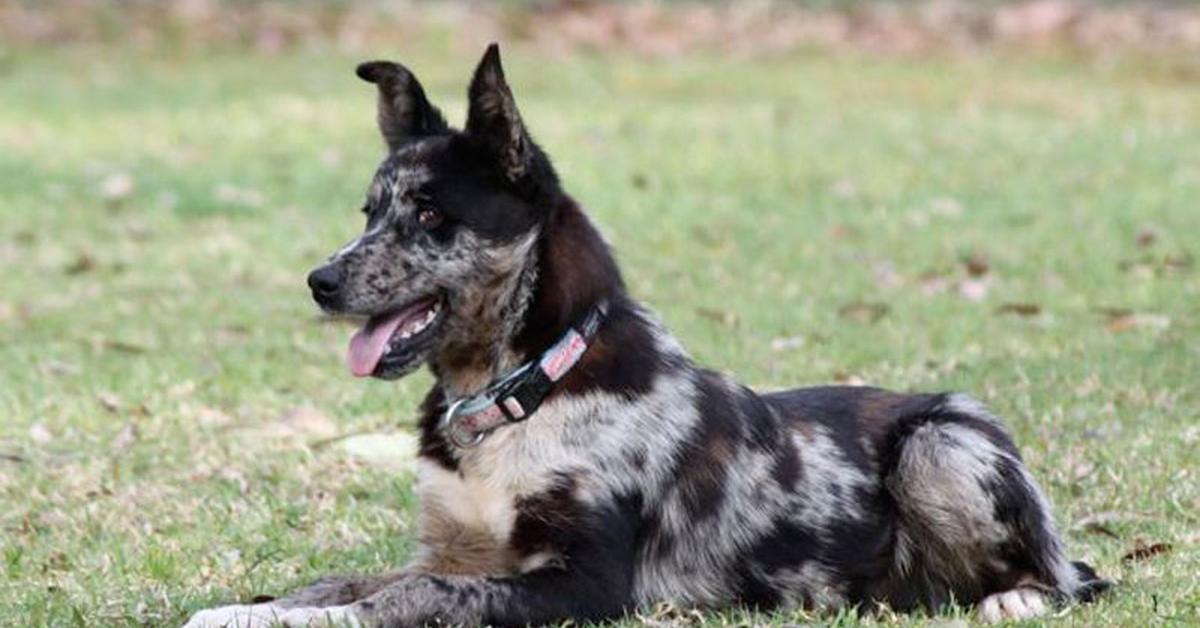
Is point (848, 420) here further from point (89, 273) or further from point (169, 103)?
point (169, 103)

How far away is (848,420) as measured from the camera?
21.9 feet

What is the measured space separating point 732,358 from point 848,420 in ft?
13.0

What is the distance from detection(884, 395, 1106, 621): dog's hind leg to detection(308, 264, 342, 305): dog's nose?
173cm

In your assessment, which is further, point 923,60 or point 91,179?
point 923,60

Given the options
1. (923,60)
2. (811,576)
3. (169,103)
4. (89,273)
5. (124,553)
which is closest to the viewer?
(811,576)

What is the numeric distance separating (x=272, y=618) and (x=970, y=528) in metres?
2.04

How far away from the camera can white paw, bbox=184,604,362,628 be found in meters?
5.75

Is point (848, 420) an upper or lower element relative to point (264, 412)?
upper

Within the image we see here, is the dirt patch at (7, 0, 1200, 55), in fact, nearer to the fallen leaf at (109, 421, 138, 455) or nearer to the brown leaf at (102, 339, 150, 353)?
the brown leaf at (102, 339, 150, 353)

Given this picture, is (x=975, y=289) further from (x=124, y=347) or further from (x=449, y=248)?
(x=449, y=248)

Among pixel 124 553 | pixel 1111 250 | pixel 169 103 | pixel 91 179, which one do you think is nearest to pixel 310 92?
pixel 169 103

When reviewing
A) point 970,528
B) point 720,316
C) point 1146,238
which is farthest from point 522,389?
point 1146,238

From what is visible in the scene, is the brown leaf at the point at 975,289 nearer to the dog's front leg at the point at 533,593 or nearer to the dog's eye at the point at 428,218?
the dog's eye at the point at 428,218

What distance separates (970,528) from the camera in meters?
6.43
